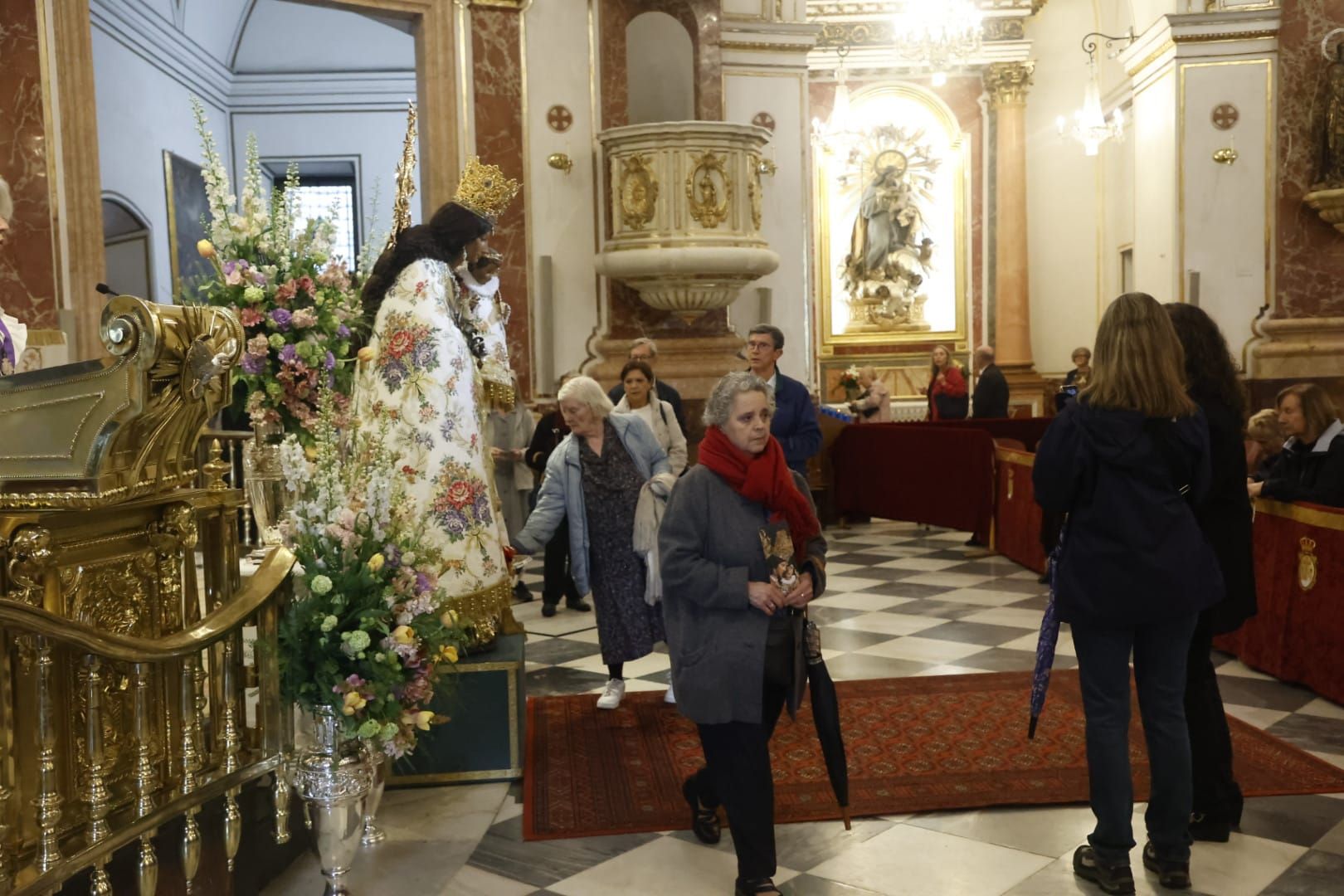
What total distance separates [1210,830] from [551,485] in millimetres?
2791

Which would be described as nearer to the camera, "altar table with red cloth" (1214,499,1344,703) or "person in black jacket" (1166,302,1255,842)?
"person in black jacket" (1166,302,1255,842)

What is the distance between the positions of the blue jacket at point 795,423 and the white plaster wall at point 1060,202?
12.1 m

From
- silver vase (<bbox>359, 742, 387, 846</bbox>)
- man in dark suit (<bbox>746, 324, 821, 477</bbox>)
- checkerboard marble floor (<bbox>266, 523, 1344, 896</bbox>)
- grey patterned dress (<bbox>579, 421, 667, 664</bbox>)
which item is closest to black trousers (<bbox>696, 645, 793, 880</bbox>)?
checkerboard marble floor (<bbox>266, 523, 1344, 896</bbox>)

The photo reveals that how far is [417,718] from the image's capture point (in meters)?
3.38

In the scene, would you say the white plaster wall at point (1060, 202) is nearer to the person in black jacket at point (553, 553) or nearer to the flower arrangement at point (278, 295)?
the person in black jacket at point (553, 553)

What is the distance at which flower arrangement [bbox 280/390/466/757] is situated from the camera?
10.7 feet

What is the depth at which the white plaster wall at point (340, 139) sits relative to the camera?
16.2 meters

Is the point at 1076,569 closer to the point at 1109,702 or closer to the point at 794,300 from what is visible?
the point at 1109,702

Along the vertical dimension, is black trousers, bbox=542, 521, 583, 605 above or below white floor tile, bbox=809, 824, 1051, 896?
above

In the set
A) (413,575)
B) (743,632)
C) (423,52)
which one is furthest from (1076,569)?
(423,52)

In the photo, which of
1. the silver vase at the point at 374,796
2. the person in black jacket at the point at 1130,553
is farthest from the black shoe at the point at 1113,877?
the silver vase at the point at 374,796

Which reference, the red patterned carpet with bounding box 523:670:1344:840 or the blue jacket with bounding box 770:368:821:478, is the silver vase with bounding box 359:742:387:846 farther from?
the blue jacket with bounding box 770:368:821:478

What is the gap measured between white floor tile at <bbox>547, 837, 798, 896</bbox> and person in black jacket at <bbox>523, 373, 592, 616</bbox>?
144 inches

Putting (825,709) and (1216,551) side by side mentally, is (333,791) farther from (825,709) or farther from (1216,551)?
(1216,551)
